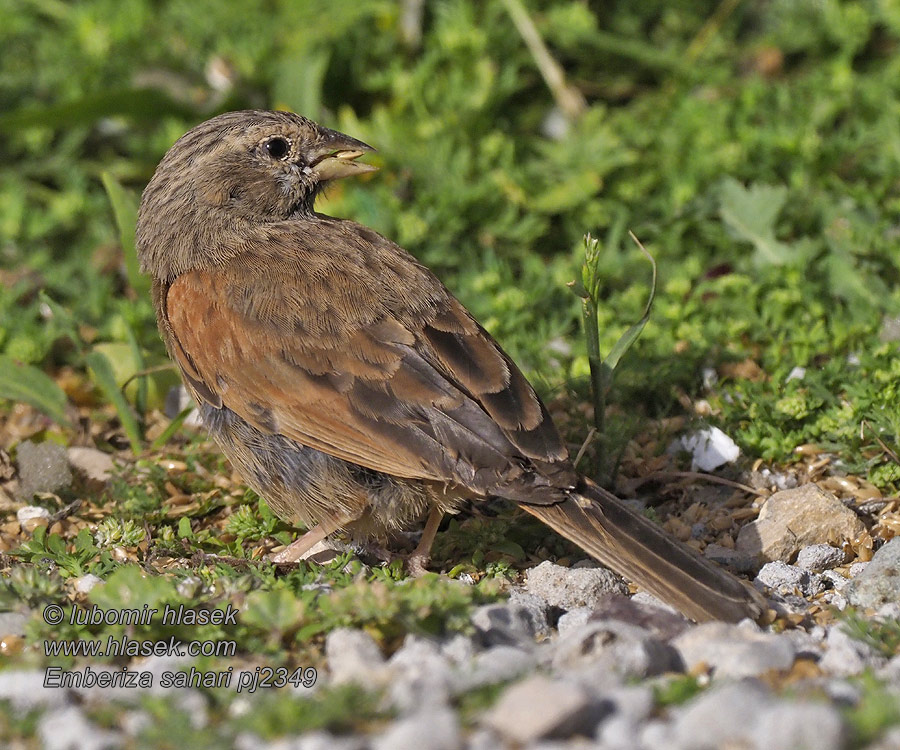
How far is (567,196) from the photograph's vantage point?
6.52 metres

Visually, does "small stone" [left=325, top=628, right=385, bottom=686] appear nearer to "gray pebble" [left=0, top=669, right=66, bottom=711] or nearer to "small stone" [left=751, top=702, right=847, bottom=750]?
"gray pebble" [left=0, top=669, right=66, bottom=711]

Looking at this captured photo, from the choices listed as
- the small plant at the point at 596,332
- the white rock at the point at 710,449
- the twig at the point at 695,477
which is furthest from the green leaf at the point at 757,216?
the small plant at the point at 596,332

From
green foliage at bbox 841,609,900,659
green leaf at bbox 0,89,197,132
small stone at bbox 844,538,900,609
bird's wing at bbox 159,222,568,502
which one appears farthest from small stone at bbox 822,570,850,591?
green leaf at bbox 0,89,197,132

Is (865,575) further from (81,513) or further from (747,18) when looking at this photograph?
(747,18)

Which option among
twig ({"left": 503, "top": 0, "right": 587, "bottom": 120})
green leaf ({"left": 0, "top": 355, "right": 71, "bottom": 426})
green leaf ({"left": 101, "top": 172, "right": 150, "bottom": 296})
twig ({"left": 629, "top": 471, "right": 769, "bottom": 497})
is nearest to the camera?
twig ({"left": 629, "top": 471, "right": 769, "bottom": 497})

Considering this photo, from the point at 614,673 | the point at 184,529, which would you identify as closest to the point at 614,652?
the point at 614,673

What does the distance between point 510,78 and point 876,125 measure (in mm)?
2062

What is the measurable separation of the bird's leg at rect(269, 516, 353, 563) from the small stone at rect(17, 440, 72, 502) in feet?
3.41

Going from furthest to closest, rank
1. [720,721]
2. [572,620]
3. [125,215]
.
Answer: [125,215] < [572,620] < [720,721]

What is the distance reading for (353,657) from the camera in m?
3.23

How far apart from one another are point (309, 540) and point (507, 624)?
1.10 meters

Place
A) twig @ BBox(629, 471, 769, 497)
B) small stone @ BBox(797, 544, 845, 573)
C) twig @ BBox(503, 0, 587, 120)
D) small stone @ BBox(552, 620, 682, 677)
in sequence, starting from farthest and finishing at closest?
twig @ BBox(503, 0, 587, 120)
twig @ BBox(629, 471, 769, 497)
small stone @ BBox(797, 544, 845, 573)
small stone @ BBox(552, 620, 682, 677)

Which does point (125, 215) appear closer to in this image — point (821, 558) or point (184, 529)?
point (184, 529)

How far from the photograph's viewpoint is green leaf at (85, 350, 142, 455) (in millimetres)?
5191
